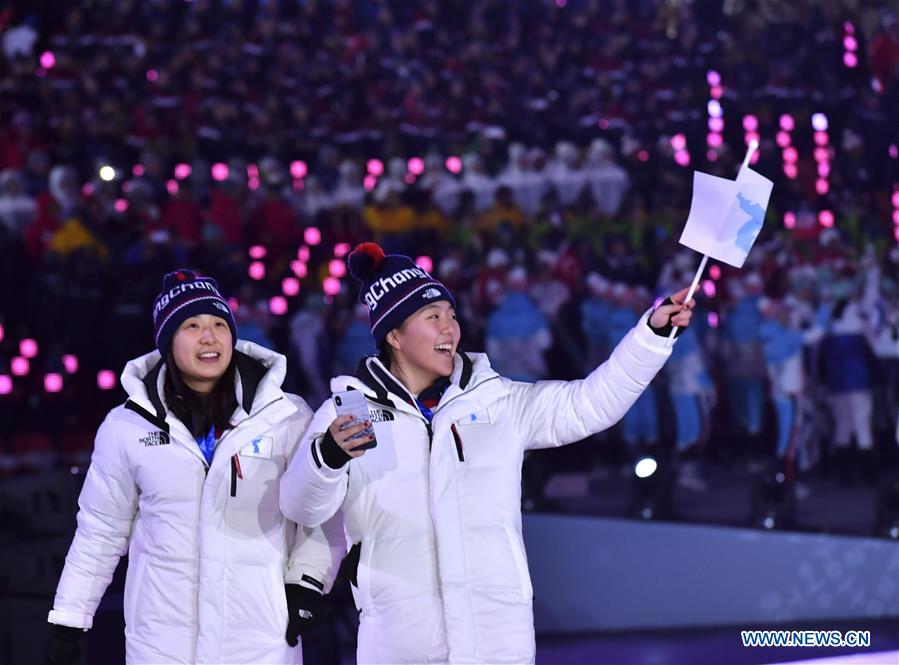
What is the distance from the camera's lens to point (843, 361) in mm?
9102

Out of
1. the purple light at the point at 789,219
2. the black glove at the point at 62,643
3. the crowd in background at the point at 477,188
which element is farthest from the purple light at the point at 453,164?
the black glove at the point at 62,643

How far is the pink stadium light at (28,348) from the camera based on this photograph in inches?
371

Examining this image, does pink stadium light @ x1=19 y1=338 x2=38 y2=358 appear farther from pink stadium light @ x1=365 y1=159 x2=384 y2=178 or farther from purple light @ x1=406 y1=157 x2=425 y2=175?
purple light @ x1=406 y1=157 x2=425 y2=175

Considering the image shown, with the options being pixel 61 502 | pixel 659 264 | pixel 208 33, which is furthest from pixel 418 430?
pixel 208 33

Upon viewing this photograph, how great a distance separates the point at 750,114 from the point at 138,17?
6.01 meters

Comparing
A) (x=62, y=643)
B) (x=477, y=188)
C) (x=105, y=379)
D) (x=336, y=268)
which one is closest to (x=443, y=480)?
(x=62, y=643)

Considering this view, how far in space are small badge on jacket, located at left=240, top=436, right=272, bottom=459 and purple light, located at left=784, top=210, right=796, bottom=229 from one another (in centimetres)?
833

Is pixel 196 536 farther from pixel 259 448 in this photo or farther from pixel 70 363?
pixel 70 363

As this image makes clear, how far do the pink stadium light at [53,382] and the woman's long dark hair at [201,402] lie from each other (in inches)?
229

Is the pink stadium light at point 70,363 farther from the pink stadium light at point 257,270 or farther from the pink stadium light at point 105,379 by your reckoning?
the pink stadium light at point 257,270

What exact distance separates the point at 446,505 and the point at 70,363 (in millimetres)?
6485

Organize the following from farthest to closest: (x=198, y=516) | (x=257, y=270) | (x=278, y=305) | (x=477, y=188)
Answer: (x=477, y=188)
(x=257, y=270)
(x=278, y=305)
(x=198, y=516)

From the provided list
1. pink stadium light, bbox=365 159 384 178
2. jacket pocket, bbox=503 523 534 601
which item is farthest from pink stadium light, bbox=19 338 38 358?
jacket pocket, bbox=503 523 534 601

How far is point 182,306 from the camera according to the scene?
369 centimetres
